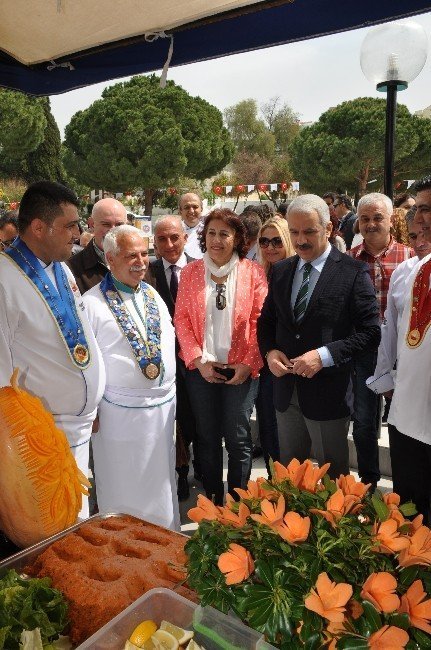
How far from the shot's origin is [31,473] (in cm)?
126

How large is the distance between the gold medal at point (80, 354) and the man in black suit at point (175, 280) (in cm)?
129

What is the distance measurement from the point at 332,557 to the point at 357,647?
0.14 m

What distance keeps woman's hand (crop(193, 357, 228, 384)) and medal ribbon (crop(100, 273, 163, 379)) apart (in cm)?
34

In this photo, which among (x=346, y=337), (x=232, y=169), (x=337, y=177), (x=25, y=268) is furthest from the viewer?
(x=232, y=169)

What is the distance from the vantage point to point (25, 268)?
229cm

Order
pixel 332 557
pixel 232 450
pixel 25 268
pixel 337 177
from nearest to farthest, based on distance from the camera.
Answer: pixel 332 557, pixel 25 268, pixel 232 450, pixel 337 177

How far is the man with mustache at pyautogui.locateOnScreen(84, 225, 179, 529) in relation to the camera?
2719mm

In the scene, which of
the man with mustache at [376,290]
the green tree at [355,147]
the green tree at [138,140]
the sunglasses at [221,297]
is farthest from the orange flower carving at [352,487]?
the green tree at [355,147]

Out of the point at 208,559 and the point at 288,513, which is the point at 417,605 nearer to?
the point at 288,513

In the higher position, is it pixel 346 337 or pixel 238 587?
pixel 346 337

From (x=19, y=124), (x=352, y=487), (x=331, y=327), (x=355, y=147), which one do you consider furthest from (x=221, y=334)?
(x=355, y=147)

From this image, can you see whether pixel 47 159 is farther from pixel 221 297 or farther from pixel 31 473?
pixel 31 473

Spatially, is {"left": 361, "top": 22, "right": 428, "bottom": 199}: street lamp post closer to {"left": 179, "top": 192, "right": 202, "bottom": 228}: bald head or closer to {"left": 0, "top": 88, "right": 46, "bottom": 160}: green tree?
{"left": 179, "top": 192, "right": 202, "bottom": 228}: bald head

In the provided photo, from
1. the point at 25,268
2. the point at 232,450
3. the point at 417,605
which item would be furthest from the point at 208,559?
the point at 232,450
